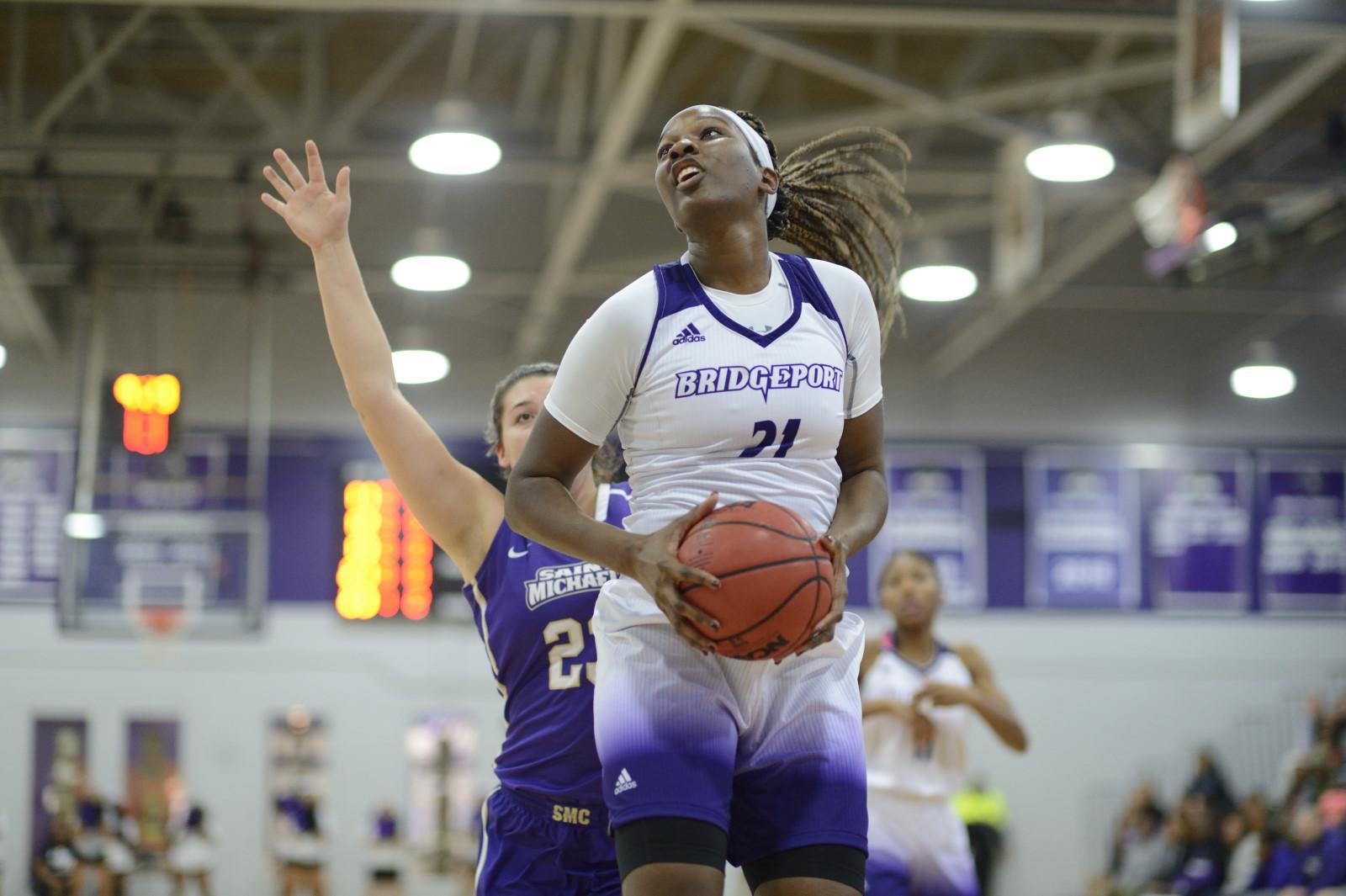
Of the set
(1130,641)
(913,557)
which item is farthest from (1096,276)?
(913,557)

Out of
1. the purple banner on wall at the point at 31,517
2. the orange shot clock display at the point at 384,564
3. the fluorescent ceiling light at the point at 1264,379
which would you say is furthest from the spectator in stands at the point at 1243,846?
the purple banner on wall at the point at 31,517

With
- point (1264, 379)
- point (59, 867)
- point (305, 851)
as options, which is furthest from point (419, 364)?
point (1264, 379)

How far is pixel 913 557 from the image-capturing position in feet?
20.1

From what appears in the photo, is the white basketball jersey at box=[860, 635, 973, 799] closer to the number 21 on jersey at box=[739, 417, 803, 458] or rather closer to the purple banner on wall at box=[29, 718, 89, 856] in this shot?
the number 21 on jersey at box=[739, 417, 803, 458]

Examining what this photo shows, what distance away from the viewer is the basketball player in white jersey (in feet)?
18.0

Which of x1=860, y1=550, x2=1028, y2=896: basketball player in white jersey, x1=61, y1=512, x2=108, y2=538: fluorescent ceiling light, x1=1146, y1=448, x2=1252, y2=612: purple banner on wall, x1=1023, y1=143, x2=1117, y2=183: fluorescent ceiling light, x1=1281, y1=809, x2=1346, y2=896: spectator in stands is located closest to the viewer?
x1=860, y1=550, x2=1028, y2=896: basketball player in white jersey

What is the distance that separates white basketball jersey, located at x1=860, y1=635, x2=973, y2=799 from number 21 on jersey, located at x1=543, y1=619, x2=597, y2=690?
2.38m

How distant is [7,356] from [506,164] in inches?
279

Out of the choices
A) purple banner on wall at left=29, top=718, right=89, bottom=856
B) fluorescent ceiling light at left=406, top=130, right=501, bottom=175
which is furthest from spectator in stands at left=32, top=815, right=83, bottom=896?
fluorescent ceiling light at left=406, top=130, right=501, bottom=175

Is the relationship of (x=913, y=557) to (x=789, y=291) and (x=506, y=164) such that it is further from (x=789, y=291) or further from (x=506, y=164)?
(x=506, y=164)

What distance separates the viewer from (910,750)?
5.69 m

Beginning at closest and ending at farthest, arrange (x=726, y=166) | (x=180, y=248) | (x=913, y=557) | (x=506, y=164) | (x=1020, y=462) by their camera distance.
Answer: (x=726, y=166) → (x=913, y=557) → (x=506, y=164) → (x=180, y=248) → (x=1020, y=462)

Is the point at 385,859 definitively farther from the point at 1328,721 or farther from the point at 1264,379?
the point at 1264,379

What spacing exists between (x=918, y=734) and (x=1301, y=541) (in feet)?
38.9
